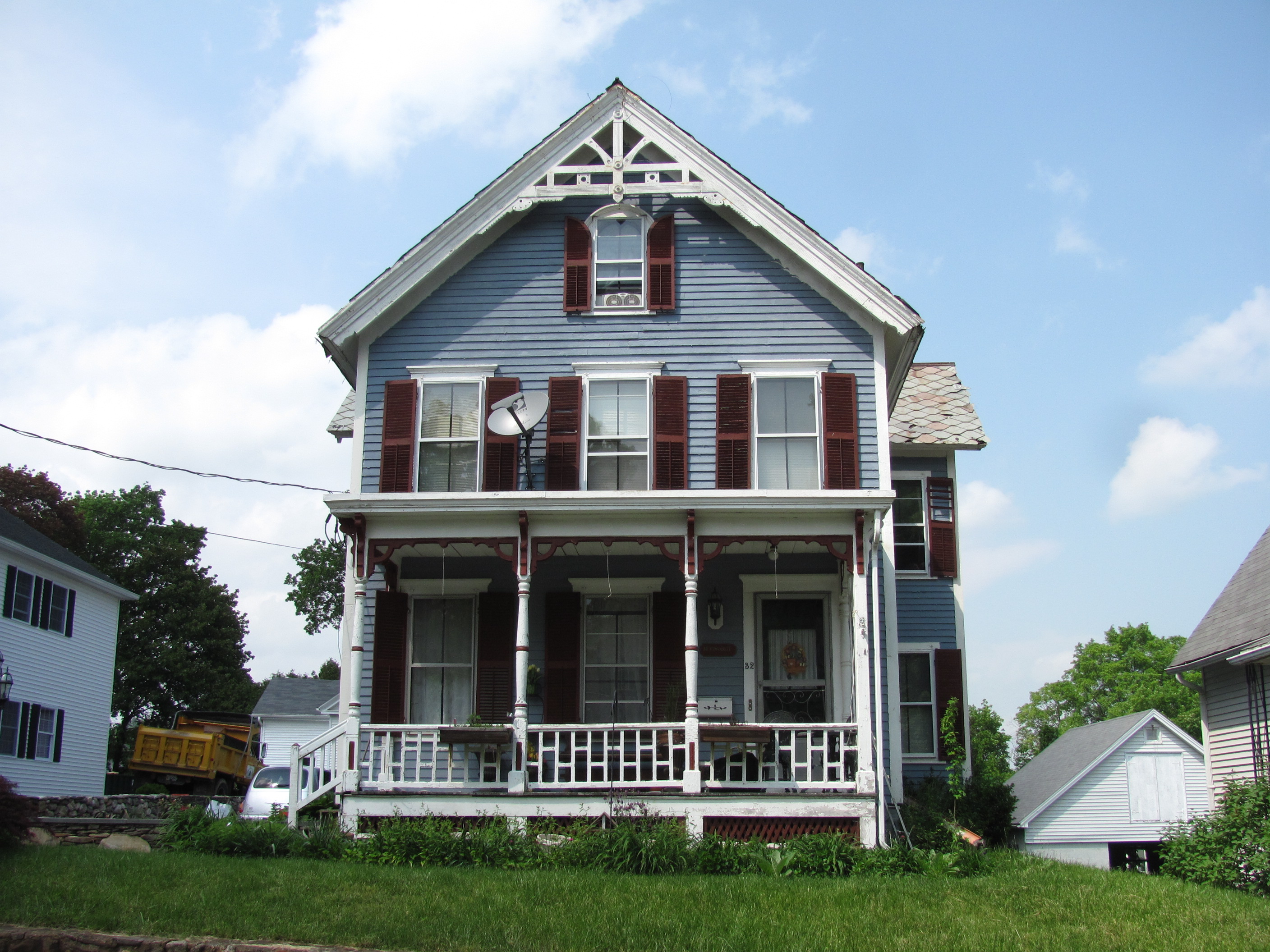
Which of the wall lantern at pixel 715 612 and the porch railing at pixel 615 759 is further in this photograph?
the wall lantern at pixel 715 612

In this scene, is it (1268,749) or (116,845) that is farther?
(1268,749)

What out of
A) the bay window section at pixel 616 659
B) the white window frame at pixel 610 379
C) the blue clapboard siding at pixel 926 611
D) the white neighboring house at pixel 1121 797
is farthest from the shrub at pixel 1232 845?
the white neighboring house at pixel 1121 797

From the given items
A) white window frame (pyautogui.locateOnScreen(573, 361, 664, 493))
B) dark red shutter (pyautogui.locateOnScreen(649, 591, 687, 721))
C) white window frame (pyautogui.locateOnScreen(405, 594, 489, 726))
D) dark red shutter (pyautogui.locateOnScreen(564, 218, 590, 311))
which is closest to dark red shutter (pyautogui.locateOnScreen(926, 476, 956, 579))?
dark red shutter (pyautogui.locateOnScreen(649, 591, 687, 721))

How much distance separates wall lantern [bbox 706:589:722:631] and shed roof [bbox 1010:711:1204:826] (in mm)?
15823

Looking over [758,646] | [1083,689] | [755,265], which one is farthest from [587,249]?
[1083,689]

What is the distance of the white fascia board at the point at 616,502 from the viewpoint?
12.5 meters

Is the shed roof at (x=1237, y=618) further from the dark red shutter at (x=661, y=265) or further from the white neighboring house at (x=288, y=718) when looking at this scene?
the white neighboring house at (x=288, y=718)

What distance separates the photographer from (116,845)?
1248 cm

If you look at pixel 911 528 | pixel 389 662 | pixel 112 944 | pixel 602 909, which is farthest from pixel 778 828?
pixel 112 944

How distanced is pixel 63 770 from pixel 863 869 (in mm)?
21886

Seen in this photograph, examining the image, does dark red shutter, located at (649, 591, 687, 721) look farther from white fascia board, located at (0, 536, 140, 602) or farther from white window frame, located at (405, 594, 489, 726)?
white fascia board, located at (0, 536, 140, 602)

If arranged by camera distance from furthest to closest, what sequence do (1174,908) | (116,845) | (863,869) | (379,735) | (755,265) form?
(755,265) → (379,735) → (116,845) → (863,869) → (1174,908)

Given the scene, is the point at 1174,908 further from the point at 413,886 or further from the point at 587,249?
the point at 587,249

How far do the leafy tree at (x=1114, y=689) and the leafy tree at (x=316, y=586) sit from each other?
35.1 meters
